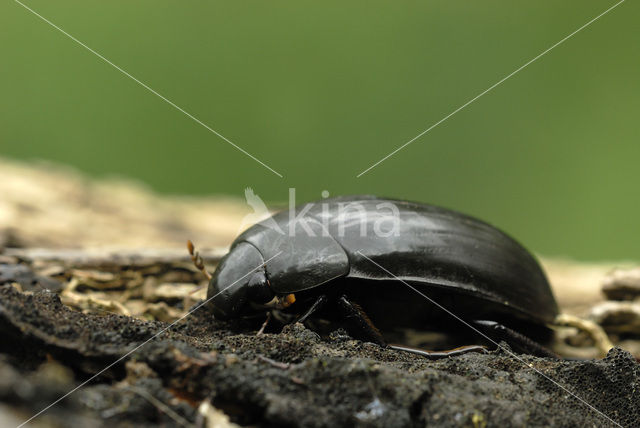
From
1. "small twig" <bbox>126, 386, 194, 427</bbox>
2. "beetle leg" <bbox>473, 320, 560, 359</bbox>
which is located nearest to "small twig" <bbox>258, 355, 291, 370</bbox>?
"small twig" <bbox>126, 386, 194, 427</bbox>

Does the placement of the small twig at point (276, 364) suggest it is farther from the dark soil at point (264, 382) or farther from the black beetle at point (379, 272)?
the black beetle at point (379, 272)

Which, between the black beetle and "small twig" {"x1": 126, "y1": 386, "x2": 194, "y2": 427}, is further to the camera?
the black beetle

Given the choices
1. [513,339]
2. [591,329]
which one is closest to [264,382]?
[513,339]

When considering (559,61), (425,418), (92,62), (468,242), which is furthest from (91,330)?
(559,61)

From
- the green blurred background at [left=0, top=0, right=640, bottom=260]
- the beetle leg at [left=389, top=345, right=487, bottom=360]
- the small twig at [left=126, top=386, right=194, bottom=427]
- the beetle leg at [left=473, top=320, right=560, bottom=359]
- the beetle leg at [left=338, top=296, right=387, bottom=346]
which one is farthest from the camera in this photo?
the green blurred background at [left=0, top=0, right=640, bottom=260]

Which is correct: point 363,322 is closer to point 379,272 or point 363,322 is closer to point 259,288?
point 379,272

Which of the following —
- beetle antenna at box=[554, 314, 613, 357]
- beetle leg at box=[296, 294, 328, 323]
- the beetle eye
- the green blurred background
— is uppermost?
the green blurred background

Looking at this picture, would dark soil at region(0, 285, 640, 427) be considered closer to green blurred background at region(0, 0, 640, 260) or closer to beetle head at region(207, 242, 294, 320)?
beetle head at region(207, 242, 294, 320)
